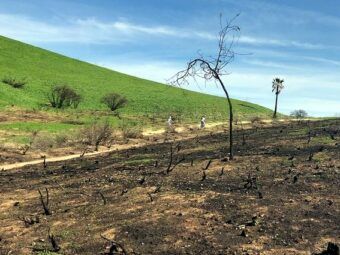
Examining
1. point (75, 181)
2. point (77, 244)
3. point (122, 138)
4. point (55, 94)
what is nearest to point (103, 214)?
point (77, 244)

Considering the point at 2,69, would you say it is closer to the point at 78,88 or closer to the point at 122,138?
the point at 78,88

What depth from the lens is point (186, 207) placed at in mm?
12859

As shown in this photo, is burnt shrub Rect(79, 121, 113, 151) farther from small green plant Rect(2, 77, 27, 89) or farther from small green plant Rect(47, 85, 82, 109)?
small green plant Rect(2, 77, 27, 89)

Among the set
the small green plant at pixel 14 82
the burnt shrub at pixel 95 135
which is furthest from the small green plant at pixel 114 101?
the burnt shrub at pixel 95 135

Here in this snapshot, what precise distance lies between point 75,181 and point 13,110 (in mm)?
37643

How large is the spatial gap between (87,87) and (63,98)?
19970mm

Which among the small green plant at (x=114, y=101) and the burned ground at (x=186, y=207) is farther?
the small green plant at (x=114, y=101)

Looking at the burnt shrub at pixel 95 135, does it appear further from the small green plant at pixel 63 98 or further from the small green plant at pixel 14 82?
the small green plant at pixel 14 82

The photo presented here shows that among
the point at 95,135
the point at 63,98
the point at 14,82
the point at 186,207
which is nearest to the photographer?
the point at 186,207

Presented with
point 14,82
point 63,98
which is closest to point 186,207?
point 63,98

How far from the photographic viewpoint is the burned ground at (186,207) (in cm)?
1052

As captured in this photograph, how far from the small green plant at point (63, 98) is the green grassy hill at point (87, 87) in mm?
1372

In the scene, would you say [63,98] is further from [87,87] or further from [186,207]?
[186,207]

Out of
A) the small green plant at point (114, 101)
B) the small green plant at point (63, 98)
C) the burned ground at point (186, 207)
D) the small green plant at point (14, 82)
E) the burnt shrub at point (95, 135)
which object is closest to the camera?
the burned ground at point (186, 207)
